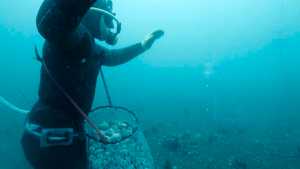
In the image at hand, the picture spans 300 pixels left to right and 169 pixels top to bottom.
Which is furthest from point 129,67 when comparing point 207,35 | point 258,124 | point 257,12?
point 257,12

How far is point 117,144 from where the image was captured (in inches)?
103

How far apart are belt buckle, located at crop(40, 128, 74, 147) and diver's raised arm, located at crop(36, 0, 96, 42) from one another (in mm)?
781

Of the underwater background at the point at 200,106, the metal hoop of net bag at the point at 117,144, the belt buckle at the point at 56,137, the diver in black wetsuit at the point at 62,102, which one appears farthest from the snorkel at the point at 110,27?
the underwater background at the point at 200,106

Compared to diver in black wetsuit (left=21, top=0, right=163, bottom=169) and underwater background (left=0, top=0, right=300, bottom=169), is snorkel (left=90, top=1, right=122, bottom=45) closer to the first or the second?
diver in black wetsuit (left=21, top=0, right=163, bottom=169)

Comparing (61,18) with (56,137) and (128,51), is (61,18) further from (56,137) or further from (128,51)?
Answer: (128,51)

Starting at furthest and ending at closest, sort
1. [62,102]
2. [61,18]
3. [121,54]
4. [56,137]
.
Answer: [121,54], [62,102], [56,137], [61,18]

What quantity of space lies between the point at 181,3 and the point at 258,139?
440 feet

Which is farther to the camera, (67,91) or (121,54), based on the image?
(121,54)

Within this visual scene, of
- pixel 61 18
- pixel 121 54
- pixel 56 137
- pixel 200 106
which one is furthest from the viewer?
pixel 200 106

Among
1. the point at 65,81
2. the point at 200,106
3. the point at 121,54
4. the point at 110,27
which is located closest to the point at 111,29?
the point at 110,27

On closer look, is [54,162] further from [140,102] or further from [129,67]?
[129,67]

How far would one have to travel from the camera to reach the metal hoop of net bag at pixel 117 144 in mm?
2529

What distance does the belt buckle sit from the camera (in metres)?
2.42

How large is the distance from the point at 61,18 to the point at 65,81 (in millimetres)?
693
